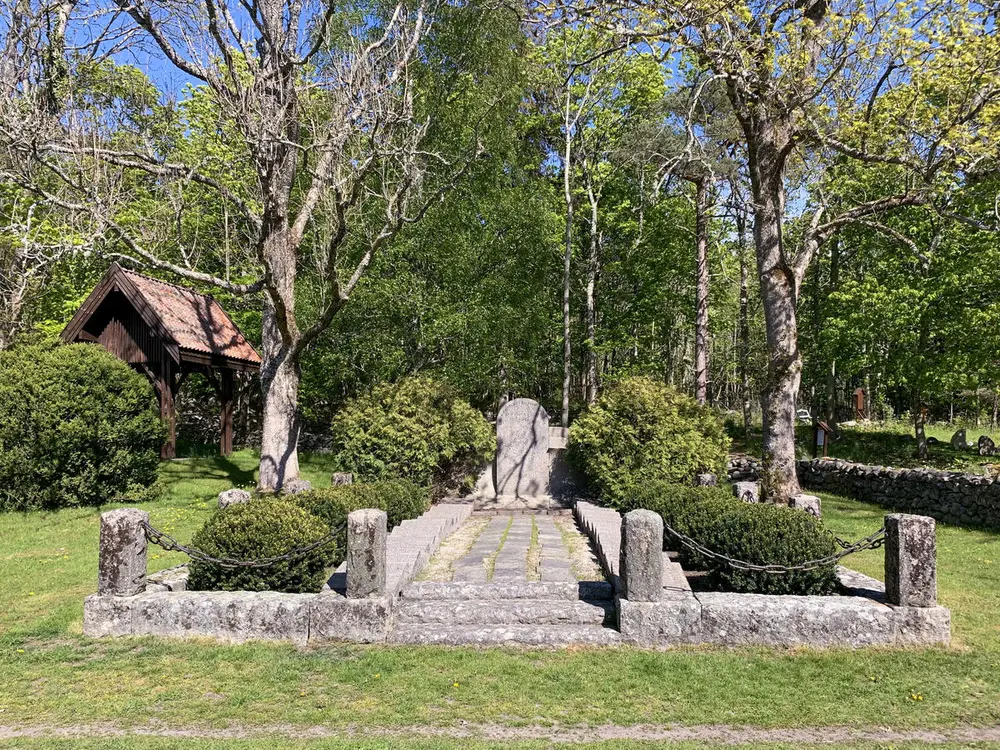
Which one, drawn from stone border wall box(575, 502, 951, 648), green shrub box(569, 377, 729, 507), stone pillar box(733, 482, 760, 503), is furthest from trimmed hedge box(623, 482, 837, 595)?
green shrub box(569, 377, 729, 507)

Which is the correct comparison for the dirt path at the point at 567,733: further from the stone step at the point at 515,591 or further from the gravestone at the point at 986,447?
the gravestone at the point at 986,447

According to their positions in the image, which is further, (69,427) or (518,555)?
(69,427)

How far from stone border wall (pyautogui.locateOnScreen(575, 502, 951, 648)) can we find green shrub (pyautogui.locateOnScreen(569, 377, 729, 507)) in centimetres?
631

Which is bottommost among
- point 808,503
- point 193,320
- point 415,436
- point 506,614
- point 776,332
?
point 506,614

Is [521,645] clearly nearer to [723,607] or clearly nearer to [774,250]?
[723,607]

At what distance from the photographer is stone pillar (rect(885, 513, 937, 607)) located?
6.34 m

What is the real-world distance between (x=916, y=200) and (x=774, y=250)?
7.34 feet

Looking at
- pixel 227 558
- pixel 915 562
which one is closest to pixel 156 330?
pixel 227 558

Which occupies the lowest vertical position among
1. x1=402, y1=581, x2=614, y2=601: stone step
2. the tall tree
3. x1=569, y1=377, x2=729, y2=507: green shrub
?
x1=402, y1=581, x2=614, y2=601: stone step

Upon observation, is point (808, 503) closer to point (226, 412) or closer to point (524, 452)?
point (524, 452)

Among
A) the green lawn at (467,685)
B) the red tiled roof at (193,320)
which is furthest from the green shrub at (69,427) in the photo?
the green lawn at (467,685)

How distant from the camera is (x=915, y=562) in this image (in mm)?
6359

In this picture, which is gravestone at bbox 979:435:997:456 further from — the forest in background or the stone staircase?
the stone staircase

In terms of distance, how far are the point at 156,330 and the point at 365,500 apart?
958cm
